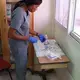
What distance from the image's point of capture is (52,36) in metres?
3.15

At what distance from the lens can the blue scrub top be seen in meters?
2.01

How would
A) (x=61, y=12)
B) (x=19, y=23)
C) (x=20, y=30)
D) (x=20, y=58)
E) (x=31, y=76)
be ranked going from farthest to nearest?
(x=31, y=76), (x=61, y=12), (x=20, y=58), (x=20, y=30), (x=19, y=23)

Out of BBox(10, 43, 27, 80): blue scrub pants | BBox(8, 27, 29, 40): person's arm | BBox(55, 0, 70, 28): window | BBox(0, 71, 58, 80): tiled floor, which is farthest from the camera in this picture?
BBox(0, 71, 58, 80): tiled floor

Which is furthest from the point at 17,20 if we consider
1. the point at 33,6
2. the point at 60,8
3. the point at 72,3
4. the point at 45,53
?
the point at 60,8

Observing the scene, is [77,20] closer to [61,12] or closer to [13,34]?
[61,12]

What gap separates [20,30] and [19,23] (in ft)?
0.45

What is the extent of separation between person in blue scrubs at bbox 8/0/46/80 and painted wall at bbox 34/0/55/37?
84 cm

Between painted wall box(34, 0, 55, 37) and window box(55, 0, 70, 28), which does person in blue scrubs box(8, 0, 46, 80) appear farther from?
painted wall box(34, 0, 55, 37)

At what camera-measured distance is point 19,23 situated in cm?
201

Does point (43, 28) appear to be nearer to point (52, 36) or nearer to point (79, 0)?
point (52, 36)

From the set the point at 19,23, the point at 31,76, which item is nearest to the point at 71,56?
the point at 19,23

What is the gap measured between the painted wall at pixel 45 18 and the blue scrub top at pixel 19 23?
881 millimetres

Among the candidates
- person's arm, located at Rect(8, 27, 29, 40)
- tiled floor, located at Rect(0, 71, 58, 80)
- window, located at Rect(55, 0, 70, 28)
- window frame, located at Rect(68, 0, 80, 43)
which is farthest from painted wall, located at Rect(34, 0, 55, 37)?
person's arm, located at Rect(8, 27, 29, 40)

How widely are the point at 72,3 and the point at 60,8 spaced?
0.62 meters
